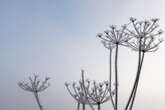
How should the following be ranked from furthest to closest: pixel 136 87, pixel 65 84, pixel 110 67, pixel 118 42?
pixel 65 84
pixel 110 67
pixel 118 42
pixel 136 87

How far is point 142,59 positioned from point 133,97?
1.96 m

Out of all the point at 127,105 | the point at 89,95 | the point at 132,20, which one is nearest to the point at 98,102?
the point at 89,95

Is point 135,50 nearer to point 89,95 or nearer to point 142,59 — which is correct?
point 142,59

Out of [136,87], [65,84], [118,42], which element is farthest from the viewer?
[65,84]

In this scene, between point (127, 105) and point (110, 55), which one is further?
point (110, 55)

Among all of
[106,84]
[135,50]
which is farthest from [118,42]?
[106,84]

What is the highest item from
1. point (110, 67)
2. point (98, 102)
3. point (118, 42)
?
point (118, 42)

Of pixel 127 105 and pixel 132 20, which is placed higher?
pixel 132 20

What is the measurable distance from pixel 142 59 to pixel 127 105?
2.42 metres

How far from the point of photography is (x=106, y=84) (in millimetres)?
Result: 22750

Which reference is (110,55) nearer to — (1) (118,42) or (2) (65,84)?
(1) (118,42)

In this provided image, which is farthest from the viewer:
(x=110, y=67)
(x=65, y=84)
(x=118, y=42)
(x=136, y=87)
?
(x=65, y=84)

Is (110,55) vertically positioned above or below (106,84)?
above

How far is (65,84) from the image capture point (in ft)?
84.2
